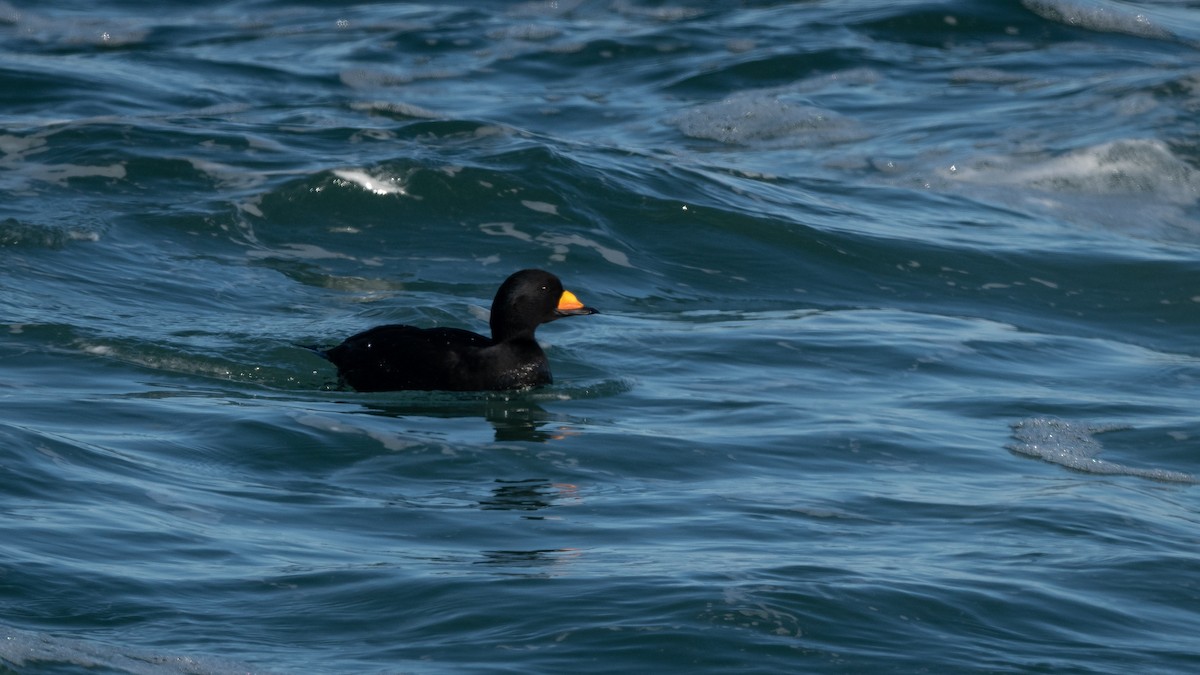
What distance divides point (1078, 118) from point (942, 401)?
27.1ft

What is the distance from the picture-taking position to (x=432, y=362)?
367 inches

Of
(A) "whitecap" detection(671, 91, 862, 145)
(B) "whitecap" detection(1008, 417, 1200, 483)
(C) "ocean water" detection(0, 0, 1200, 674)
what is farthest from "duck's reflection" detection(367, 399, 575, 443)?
(A) "whitecap" detection(671, 91, 862, 145)

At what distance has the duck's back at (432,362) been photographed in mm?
9312

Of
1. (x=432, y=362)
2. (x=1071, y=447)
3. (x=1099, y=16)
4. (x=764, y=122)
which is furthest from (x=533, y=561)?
(x=1099, y=16)

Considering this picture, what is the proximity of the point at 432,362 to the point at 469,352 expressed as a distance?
21cm

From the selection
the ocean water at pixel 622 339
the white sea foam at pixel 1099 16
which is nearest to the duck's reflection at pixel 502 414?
the ocean water at pixel 622 339

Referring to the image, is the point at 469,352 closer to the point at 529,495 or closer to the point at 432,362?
the point at 432,362

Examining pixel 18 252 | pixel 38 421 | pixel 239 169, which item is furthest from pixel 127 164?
pixel 38 421

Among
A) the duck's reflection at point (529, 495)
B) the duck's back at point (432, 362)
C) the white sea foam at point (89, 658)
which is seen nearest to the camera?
the white sea foam at point (89, 658)

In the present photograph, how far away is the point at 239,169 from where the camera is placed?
14.4 meters

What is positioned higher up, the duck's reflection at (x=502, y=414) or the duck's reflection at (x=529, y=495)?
the duck's reflection at (x=529, y=495)

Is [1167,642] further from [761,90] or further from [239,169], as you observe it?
[761,90]

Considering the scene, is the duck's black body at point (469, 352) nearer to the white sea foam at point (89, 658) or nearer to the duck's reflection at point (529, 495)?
the duck's reflection at point (529, 495)

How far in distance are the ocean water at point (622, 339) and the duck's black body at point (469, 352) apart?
0.37 ft
